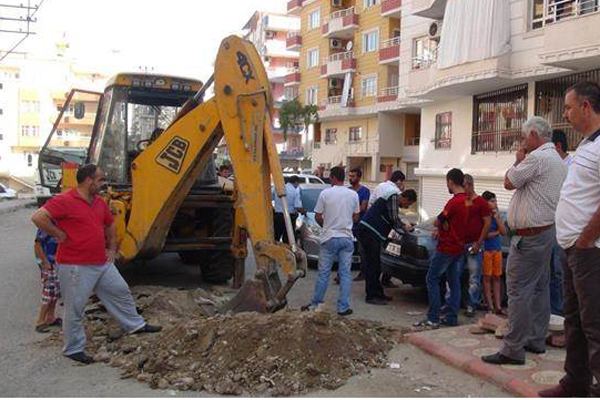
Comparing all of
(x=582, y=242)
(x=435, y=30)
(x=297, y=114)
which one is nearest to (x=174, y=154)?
(x=582, y=242)

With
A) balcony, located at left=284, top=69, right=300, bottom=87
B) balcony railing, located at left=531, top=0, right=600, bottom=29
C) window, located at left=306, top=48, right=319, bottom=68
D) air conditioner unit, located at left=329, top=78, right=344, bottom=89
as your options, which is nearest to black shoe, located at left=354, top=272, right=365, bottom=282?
balcony railing, located at left=531, top=0, right=600, bottom=29

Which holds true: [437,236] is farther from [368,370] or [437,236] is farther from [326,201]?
[368,370]

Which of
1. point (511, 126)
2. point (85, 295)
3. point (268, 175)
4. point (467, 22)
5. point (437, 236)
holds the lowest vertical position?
point (85, 295)

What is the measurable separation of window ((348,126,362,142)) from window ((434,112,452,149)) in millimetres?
15965

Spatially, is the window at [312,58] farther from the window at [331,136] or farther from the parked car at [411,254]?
the parked car at [411,254]

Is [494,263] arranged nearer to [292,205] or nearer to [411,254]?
[411,254]

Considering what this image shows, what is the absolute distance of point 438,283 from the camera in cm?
681

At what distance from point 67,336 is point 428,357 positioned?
3.42 meters

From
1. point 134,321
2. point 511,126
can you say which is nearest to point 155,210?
point 134,321

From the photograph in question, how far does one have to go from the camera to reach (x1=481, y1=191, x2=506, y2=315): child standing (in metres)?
7.60

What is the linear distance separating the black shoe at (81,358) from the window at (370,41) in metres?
35.6

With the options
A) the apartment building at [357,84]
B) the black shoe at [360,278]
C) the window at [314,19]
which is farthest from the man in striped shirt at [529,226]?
the window at [314,19]

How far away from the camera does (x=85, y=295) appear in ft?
18.6

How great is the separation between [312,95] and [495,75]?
94.1ft
